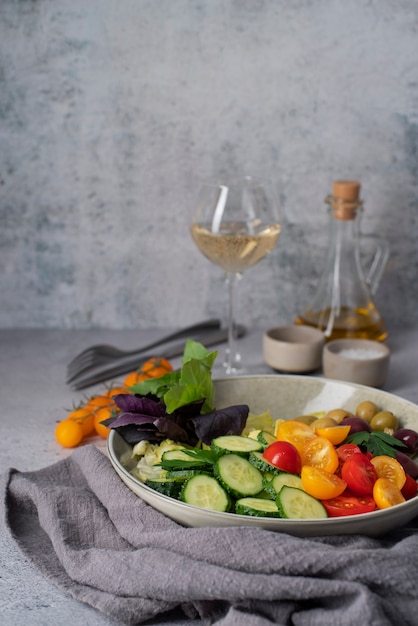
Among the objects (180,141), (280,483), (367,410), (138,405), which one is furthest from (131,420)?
(180,141)

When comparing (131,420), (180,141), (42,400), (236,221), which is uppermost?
(180,141)

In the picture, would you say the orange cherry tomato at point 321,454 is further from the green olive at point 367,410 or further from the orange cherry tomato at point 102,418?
the orange cherry tomato at point 102,418

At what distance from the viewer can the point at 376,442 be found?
117 cm

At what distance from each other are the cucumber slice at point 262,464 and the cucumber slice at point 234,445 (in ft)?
0.04

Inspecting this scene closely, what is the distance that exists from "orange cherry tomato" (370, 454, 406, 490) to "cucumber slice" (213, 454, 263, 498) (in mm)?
154

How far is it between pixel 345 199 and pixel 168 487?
0.90 m

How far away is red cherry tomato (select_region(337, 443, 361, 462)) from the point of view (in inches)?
44.4

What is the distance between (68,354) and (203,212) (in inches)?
18.4

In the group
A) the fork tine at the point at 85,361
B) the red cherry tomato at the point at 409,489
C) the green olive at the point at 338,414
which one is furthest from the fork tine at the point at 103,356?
the red cherry tomato at the point at 409,489

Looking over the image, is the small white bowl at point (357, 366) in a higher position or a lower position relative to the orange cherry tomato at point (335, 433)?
lower

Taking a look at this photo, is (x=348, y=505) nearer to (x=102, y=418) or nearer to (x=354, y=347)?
(x=102, y=418)

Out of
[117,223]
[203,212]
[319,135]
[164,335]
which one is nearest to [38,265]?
[117,223]

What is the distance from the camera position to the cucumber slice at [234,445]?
43.5 inches

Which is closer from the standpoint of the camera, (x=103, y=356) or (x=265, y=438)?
(x=265, y=438)
